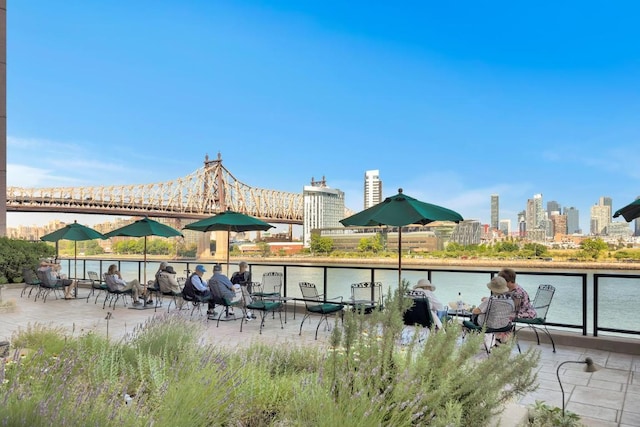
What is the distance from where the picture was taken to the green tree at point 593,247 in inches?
1759

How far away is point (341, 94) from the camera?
201 feet

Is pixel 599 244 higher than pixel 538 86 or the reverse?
the reverse

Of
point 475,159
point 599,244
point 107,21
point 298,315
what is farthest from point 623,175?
point 298,315

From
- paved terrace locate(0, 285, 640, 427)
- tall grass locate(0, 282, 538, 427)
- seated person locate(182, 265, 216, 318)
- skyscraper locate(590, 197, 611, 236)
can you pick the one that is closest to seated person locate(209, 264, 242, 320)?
paved terrace locate(0, 285, 640, 427)

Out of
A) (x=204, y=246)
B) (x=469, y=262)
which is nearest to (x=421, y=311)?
(x=204, y=246)

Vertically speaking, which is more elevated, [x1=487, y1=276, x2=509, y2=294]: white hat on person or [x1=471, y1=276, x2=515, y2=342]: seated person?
[x1=487, y1=276, x2=509, y2=294]: white hat on person

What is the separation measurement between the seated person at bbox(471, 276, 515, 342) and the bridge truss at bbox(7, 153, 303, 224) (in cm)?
3542

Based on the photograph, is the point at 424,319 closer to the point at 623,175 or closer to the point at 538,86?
the point at 538,86

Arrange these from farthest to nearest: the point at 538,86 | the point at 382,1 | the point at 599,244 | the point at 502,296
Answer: the point at 538,86 < the point at 599,244 < the point at 382,1 < the point at 502,296

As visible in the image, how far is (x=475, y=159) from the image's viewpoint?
249 feet

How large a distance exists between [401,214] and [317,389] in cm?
389

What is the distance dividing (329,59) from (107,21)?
2405 cm

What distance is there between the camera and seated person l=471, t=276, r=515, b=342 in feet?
15.6

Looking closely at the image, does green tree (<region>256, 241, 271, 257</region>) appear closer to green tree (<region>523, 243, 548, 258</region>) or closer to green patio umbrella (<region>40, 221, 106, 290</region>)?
green tree (<region>523, 243, 548, 258</region>)
